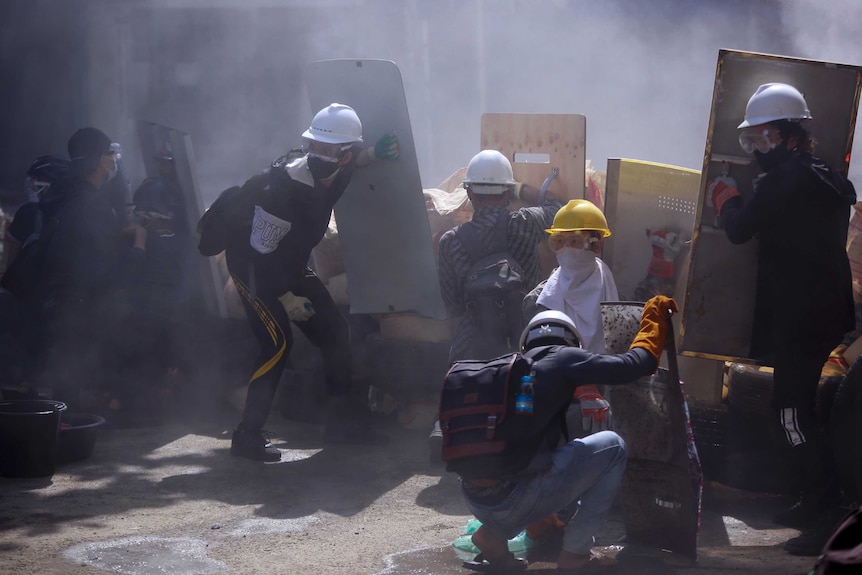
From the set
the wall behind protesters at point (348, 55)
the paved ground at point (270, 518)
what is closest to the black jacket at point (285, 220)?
the paved ground at point (270, 518)

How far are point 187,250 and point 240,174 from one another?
3112 mm

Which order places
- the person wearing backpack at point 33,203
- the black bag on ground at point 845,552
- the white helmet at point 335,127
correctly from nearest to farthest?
the black bag on ground at point 845,552
the white helmet at point 335,127
the person wearing backpack at point 33,203

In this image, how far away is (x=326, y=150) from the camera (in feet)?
17.1

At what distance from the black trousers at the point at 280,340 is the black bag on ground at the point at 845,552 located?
12.3 ft

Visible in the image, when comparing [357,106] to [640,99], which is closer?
[357,106]

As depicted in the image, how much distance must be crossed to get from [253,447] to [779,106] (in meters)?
3.09

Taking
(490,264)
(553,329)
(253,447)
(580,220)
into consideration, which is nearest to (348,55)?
(490,264)

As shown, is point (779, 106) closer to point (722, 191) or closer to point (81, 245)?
point (722, 191)

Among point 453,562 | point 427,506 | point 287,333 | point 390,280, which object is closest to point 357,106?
point 390,280

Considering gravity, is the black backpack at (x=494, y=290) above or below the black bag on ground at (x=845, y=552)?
above

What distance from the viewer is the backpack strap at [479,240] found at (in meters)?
4.96

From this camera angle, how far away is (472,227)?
501cm

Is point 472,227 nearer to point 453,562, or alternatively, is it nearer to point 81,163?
point 453,562

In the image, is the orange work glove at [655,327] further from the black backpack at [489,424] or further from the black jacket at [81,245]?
the black jacket at [81,245]
